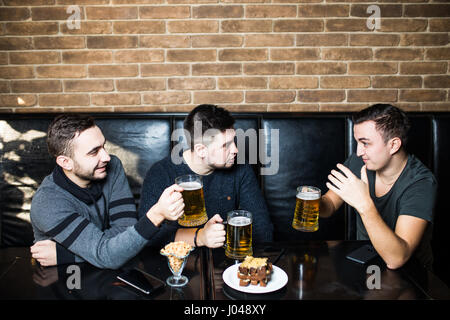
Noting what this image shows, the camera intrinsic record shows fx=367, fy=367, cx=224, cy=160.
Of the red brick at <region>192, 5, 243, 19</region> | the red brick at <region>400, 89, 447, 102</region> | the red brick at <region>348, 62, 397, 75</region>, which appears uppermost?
the red brick at <region>192, 5, 243, 19</region>

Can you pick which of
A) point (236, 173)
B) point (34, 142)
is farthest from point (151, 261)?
point (34, 142)

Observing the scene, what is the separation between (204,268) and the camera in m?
1.30

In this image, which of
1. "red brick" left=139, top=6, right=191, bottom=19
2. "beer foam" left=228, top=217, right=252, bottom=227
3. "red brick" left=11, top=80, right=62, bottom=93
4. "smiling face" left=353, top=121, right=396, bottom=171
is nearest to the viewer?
"beer foam" left=228, top=217, right=252, bottom=227

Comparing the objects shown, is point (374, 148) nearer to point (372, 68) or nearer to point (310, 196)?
point (310, 196)

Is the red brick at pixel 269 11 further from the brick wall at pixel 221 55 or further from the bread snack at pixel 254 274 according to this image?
the bread snack at pixel 254 274

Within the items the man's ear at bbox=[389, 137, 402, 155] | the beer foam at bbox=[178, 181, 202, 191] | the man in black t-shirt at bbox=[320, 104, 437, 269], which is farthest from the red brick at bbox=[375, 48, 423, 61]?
the beer foam at bbox=[178, 181, 202, 191]

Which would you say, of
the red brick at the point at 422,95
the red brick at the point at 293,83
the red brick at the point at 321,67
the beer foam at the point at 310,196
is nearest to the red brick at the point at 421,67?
the red brick at the point at 422,95

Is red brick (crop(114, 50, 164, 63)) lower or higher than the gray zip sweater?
higher

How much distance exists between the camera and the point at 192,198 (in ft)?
4.60

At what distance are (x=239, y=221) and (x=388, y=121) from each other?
2.95 feet

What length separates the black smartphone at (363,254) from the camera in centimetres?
132

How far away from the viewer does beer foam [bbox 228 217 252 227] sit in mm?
1305

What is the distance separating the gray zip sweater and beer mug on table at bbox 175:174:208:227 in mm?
149

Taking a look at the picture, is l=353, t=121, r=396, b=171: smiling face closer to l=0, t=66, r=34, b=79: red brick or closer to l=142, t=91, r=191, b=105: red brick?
l=142, t=91, r=191, b=105: red brick
